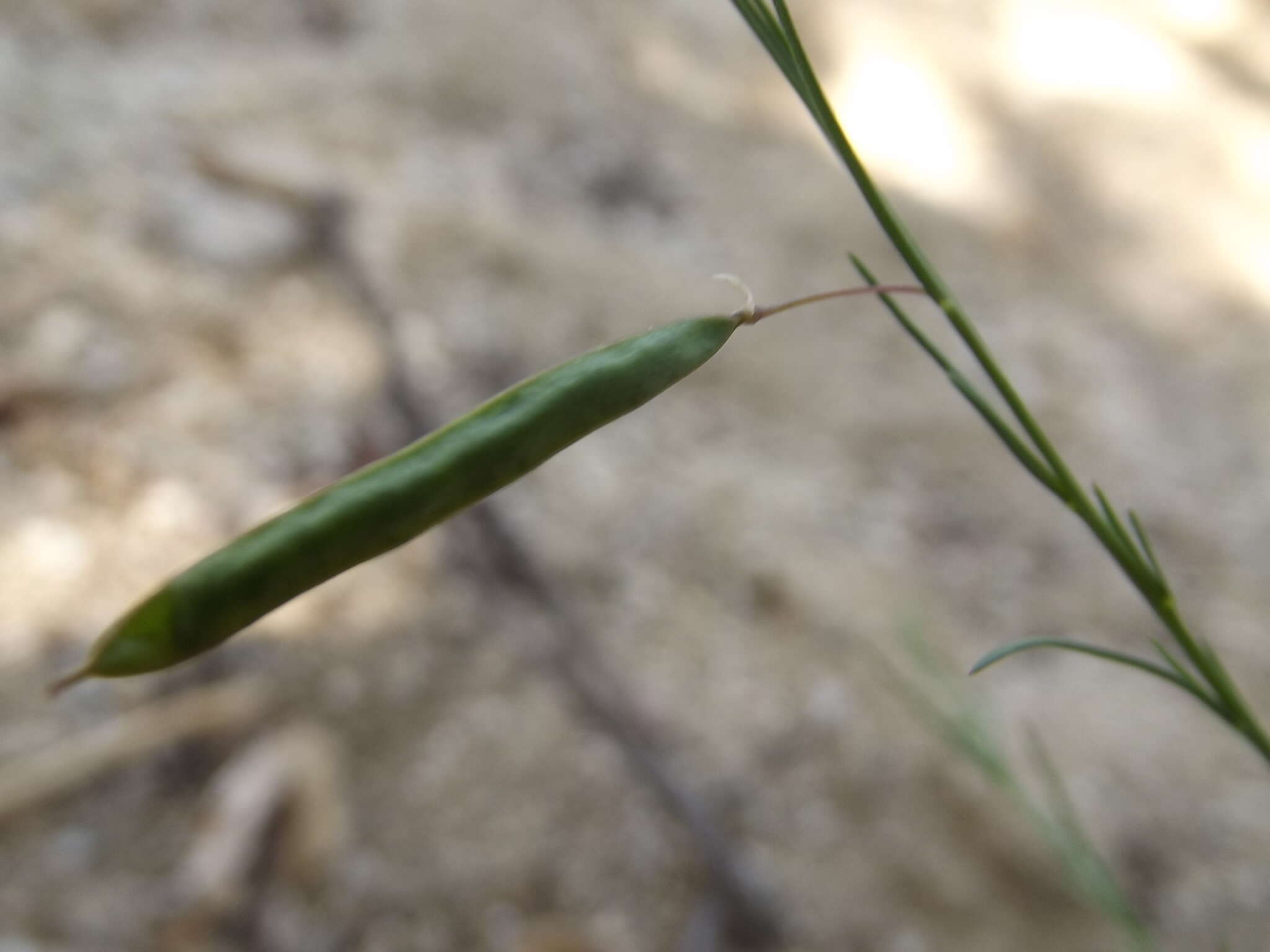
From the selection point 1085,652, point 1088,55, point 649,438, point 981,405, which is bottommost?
point 1085,652

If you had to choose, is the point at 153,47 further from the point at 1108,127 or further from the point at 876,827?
the point at 1108,127

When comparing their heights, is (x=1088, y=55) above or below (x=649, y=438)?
above

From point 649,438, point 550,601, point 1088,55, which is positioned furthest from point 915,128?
point 550,601

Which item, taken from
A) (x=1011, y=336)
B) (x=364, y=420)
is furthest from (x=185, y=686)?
(x=1011, y=336)

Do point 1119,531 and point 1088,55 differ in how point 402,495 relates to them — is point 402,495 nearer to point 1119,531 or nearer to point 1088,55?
point 1119,531

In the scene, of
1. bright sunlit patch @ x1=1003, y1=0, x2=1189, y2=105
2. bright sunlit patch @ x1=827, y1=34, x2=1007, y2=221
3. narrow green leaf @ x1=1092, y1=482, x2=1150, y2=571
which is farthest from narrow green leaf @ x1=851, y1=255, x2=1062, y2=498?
bright sunlit patch @ x1=1003, y1=0, x2=1189, y2=105

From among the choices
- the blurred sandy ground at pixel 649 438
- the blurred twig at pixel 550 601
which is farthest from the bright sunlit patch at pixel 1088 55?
the blurred twig at pixel 550 601
